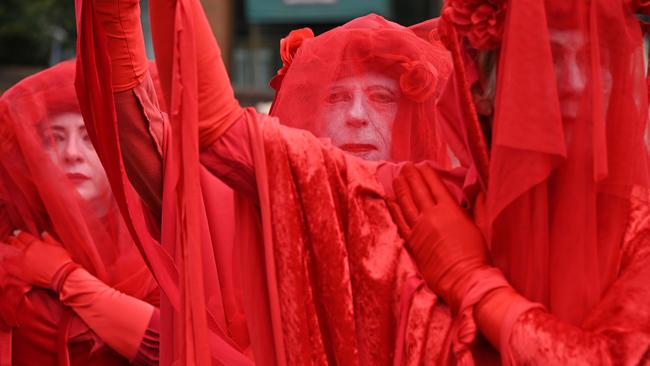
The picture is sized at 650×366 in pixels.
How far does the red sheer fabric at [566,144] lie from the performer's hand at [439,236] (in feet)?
0.17

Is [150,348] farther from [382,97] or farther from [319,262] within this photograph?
[319,262]

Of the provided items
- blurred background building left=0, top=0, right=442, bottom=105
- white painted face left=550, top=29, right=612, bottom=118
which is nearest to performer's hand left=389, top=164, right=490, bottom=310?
white painted face left=550, top=29, right=612, bottom=118

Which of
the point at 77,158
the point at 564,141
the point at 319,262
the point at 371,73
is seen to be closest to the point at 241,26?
the point at 77,158

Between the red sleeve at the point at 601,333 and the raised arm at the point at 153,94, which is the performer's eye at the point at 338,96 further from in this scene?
the red sleeve at the point at 601,333

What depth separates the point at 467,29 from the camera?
243cm

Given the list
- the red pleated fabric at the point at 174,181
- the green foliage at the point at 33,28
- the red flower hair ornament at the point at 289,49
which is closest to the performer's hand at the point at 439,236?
the red pleated fabric at the point at 174,181

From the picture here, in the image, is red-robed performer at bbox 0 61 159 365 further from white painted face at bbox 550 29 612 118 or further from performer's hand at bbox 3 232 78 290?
white painted face at bbox 550 29 612 118

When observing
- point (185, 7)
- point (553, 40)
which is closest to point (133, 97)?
point (185, 7)

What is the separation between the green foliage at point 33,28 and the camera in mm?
11320

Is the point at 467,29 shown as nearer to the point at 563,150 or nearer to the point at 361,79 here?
the point at 563,150

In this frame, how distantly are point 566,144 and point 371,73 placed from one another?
123cm

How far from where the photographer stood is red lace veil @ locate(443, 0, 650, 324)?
2.29 metres

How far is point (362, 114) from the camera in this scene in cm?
342

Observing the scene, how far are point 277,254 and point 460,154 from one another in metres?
0.38
